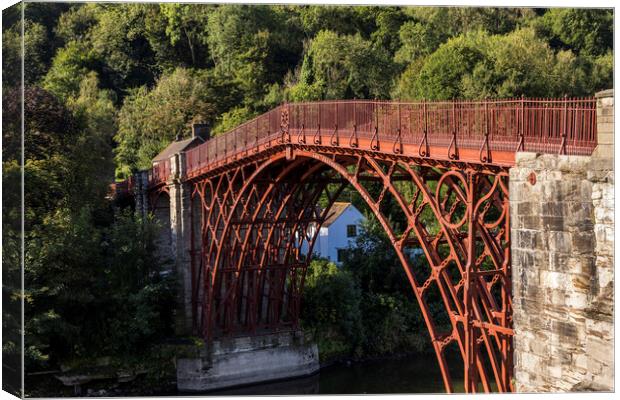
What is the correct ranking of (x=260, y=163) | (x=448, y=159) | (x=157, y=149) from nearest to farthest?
(x=448, y=159), (x=260, y=163), (x=157, y=149)

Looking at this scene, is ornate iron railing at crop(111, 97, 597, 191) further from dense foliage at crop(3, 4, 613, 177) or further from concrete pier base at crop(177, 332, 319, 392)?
dense foliage at crop(3, 4, 613, 177)

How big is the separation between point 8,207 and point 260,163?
Result: 13625 mm

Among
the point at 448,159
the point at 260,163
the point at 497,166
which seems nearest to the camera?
the point at 497,166

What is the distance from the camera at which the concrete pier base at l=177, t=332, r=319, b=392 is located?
35688mm

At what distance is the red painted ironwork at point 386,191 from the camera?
18.0m

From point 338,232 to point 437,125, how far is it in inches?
1130

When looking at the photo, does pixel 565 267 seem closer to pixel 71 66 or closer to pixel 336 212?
pixel 336 212

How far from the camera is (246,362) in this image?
3644 centimetres

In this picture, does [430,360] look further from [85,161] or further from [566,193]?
[566,193]

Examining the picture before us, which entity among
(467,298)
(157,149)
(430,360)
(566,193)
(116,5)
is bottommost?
(430,360)

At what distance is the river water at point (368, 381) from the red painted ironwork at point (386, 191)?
85.0 inches

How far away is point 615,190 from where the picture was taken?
14016mm

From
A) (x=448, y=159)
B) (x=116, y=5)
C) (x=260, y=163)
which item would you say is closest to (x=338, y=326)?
(x=260, y=163)

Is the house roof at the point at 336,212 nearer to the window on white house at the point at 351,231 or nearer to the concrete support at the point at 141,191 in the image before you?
the window on white house at the point at 351,231
